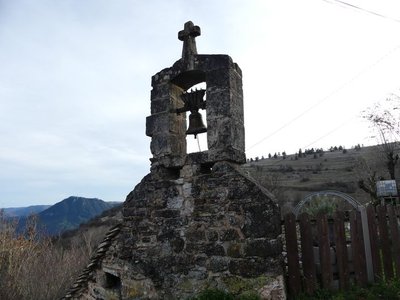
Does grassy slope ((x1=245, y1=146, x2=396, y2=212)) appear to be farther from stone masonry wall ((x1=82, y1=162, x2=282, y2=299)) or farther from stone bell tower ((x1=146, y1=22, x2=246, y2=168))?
stone masonry wall ((x1=82, y1=162, x2=282, y2=299))

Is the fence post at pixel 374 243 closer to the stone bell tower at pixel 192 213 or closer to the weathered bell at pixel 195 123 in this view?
the stone bell tower at pixel 192 213

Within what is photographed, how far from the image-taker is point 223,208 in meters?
4.80

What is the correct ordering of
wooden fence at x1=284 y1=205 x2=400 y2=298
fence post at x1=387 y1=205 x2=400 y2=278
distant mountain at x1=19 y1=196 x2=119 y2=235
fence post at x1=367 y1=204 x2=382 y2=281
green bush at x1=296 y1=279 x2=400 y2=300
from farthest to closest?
1. distant mountain at x1=19 y1=196 x2=119 y2=235
2. fence post at x1=387 y1=205 x2=400 y2=278
3. fence post at x1=367 y1=204 x2=382 y2=281
4. wooden fence at x1=284 y1=205 x2=400 y2=298
5. green bush at x1=296 y1=279 x2=400 y2=300

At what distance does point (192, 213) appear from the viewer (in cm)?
502

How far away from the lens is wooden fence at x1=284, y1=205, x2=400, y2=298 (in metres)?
4.82

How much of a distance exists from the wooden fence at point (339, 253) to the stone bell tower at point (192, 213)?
0.48 metres

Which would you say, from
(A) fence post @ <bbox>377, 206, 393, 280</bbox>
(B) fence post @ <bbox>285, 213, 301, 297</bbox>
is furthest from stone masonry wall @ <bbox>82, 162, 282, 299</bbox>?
(A) fence post @ <bbox>377, 206, 393, 280</bbox>

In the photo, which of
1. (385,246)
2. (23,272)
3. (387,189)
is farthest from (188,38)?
(23,272)

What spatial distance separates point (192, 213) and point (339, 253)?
2.23 m

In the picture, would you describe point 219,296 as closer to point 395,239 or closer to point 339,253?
point 339,253

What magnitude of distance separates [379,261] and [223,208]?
261 centimetres

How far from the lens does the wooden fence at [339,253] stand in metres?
4.82

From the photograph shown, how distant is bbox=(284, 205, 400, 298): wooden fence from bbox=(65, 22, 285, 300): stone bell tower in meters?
0.48

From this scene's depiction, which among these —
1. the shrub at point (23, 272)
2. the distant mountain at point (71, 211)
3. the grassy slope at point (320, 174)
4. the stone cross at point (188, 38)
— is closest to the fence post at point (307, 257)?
the stone cross at point (188, 38)
